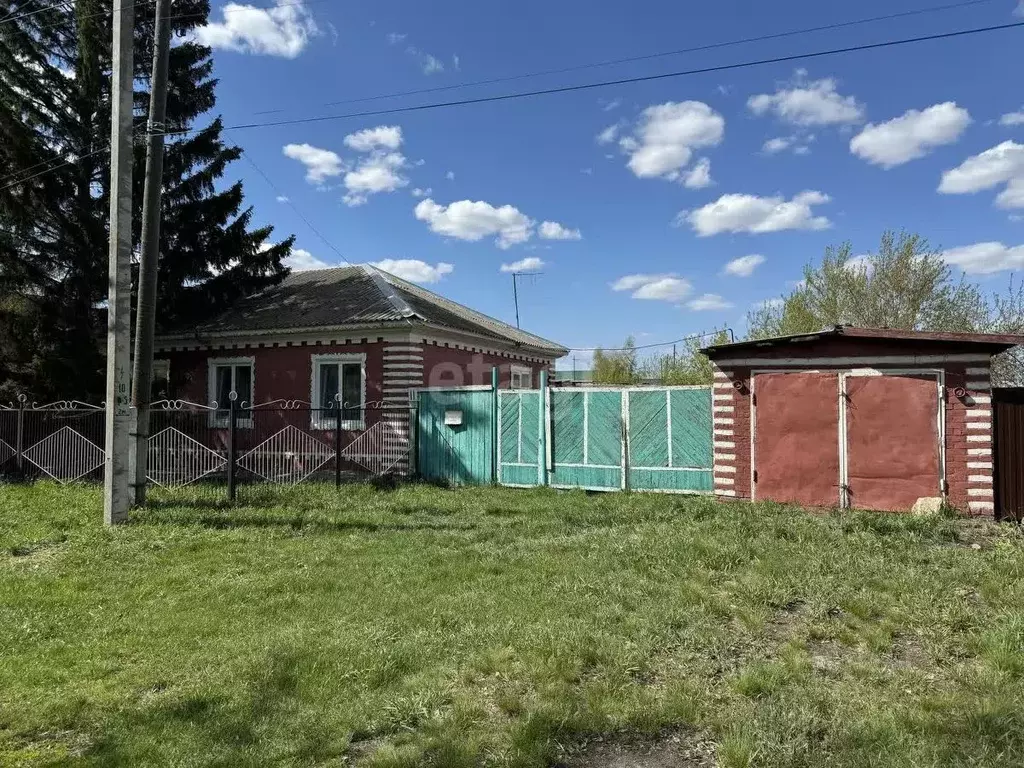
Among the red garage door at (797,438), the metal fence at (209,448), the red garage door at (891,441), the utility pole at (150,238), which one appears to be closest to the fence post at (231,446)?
the utility pole at (150,238)

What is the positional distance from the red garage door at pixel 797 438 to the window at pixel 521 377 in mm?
10169

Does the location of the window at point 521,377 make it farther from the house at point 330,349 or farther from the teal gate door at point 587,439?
the teal gate door at point 587,439

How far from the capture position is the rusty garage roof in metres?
8.10

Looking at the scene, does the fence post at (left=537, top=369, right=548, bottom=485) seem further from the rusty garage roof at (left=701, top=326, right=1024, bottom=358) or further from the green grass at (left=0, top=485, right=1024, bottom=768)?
the green grass at (left=0, top=485, right=1024, bottom=768)

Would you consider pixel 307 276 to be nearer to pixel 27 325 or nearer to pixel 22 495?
pixel 27 325

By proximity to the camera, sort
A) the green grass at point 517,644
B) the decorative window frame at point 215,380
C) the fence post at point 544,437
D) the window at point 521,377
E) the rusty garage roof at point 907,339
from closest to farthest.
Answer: the green grass at point 517,644
the rusty garage roof at point 907,339
the fence post at point 544,437
the decorative window frame at point 215,380
the window at point 521,377

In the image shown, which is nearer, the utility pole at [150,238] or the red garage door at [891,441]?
the red garage door at [891,441]

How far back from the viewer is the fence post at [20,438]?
13.7 metres

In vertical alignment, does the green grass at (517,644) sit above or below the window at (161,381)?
below

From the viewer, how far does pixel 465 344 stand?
54.4 ft

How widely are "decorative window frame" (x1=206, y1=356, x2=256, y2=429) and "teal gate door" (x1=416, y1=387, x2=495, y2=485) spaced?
193 inches

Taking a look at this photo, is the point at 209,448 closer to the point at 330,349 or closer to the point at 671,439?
the point at 330,349

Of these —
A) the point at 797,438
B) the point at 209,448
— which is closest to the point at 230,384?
the point at 209,448

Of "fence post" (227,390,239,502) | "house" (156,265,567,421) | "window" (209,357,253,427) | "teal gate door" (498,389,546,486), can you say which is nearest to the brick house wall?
"teal gate door" (498,389,546,486)
